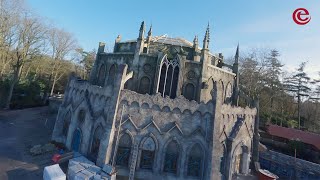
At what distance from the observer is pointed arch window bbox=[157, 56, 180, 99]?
22.3m

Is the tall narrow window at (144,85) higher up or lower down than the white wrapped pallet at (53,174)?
higher up

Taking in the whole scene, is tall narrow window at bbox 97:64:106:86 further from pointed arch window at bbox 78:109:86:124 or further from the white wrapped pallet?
the white wrapped pallet

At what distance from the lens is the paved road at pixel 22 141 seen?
1559cm

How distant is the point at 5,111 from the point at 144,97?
1109 inches

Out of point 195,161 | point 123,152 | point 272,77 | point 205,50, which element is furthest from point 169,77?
point 272,77

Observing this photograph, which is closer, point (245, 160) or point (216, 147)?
point (216, 147)

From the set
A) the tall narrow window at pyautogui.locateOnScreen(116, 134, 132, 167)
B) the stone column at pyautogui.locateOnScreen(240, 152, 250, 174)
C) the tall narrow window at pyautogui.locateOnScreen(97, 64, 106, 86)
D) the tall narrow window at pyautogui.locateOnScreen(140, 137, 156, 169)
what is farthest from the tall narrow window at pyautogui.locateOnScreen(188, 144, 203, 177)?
the tall narrow window at pyautogui.locateOnScreen(97, 64, 106, 86)

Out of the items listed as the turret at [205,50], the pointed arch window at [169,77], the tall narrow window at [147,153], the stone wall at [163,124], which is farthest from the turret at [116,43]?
the tall narrow window at [147,153]

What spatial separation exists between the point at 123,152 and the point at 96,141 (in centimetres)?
288

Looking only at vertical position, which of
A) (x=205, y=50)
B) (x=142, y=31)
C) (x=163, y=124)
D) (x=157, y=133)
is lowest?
(x=157, y=133)

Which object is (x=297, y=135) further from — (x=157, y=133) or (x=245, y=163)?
(x=157, y=133)

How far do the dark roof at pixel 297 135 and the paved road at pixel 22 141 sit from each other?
29.8 metres

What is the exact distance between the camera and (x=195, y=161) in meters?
17.8

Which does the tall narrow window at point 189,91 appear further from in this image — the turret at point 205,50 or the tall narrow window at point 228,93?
the tall narrow window at point 228,93
